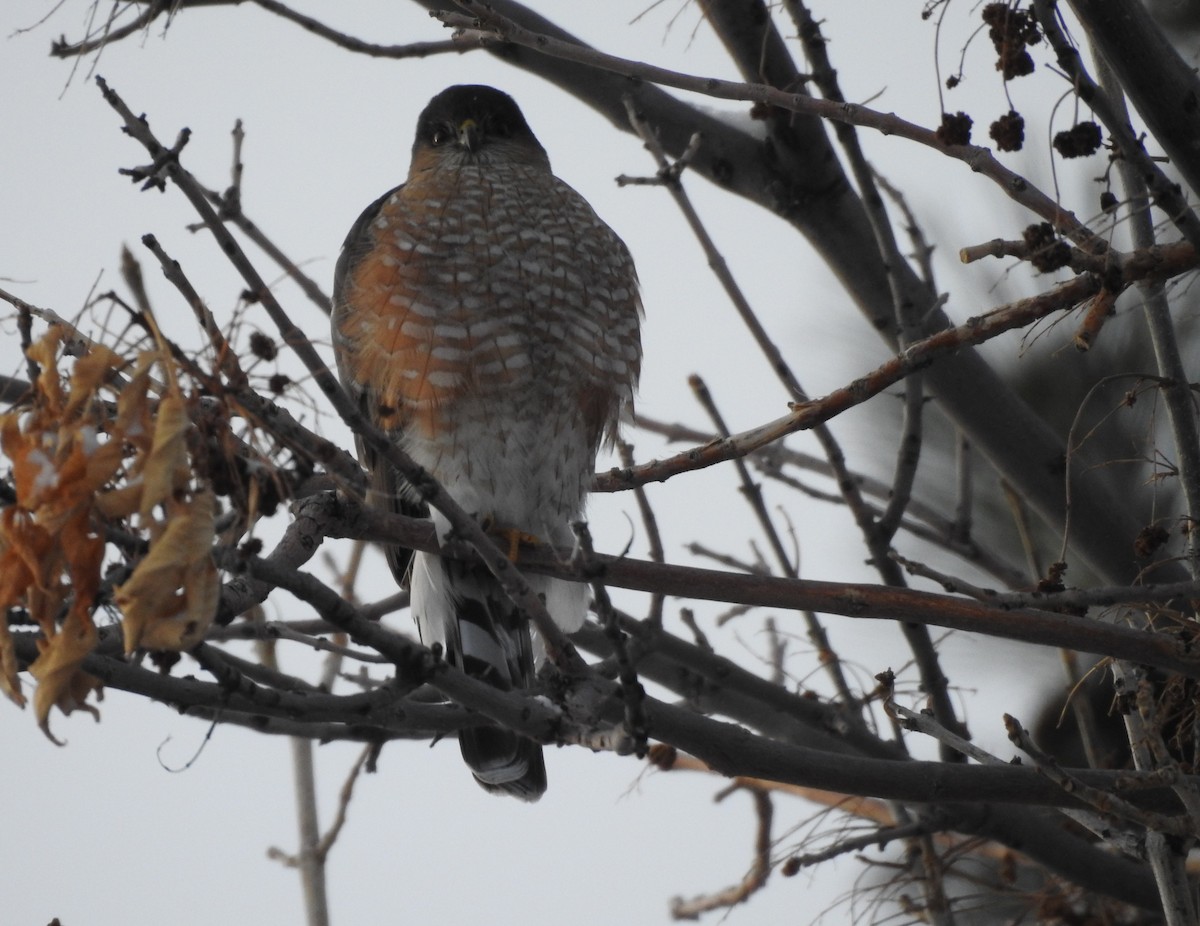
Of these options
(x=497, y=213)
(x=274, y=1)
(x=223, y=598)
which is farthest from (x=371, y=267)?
(x=223, y=598)

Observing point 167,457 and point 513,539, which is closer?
point 167,457

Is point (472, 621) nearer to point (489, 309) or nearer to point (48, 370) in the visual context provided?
point (489, 309)

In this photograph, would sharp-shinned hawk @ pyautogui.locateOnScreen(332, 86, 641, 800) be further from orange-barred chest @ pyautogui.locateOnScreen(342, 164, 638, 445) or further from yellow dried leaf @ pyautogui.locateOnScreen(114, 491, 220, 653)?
yellow dried leaf @ pyautogui.locateOnScreen(114, 491, 220, 653)

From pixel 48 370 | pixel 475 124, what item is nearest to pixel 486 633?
pixel 475 124

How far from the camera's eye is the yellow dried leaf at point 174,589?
1.54 metres

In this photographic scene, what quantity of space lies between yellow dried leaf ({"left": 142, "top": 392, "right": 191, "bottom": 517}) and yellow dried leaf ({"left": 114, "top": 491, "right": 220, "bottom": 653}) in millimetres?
34

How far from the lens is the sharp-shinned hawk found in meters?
3.72

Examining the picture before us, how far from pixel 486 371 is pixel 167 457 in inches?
86.1

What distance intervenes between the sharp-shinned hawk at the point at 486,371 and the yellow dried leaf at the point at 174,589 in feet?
6.26

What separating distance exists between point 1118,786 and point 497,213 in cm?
242

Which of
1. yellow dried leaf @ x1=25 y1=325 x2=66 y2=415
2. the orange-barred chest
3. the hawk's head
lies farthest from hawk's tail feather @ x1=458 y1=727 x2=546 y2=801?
the hawk's head

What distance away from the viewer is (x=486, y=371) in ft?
12.2

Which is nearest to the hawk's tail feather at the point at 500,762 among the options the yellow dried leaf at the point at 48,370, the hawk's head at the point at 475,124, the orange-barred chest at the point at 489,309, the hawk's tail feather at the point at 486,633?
the hawk's tail feather at the point at 486,633

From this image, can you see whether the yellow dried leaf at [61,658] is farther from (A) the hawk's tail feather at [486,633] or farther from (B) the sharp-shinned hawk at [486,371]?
(A) the hawk's tail feather at [486,633]
